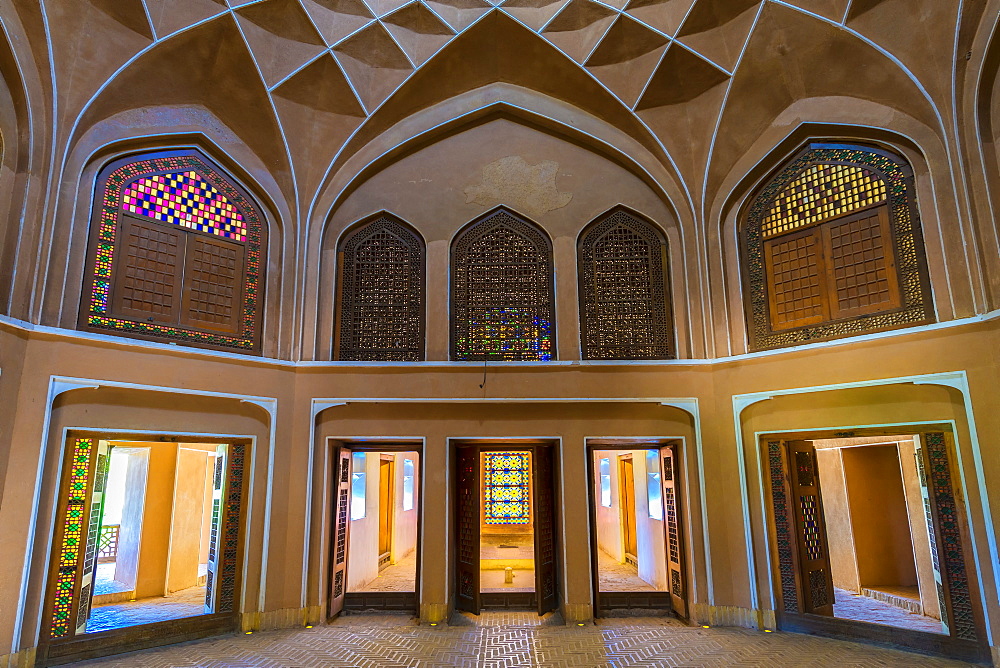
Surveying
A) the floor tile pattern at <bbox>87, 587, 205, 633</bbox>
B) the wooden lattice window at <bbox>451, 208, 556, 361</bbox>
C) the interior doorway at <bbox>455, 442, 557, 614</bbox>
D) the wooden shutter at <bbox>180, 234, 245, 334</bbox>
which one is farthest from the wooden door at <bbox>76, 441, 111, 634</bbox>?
the wooden lattice window at <bbox>451, 208, 556, 361</bbox>

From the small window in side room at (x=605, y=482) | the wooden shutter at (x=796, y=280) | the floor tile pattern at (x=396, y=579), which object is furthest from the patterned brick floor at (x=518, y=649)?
the small window in side room at (x=605, y=482)

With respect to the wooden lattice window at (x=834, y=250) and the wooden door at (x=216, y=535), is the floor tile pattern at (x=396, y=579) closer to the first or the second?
the wooden door at (x=216, y=535)

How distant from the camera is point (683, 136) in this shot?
9234 millimetres

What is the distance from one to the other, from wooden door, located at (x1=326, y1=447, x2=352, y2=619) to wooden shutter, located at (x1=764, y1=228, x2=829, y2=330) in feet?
21.2

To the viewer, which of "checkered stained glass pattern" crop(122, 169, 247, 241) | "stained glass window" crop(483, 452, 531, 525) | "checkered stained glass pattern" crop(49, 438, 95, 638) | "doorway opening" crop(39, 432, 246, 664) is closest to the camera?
"checkered stained glass pattern" crop(49, 438, 95, 638)

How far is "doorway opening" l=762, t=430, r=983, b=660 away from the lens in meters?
6.84

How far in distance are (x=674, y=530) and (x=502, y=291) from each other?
4.30 m

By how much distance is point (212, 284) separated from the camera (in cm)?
838

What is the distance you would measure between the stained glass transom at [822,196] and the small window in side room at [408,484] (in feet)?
31.7

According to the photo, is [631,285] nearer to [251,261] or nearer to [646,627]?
[646,627]

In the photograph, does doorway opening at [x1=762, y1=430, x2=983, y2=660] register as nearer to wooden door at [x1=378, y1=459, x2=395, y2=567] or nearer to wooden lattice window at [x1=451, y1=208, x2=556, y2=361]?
wooden lattice window at [x1=451, y1=208, x2=556, y2=361]

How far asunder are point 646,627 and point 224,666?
207 inches

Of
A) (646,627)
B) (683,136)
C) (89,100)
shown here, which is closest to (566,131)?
(683,136)

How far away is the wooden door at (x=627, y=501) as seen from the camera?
1310 cm
